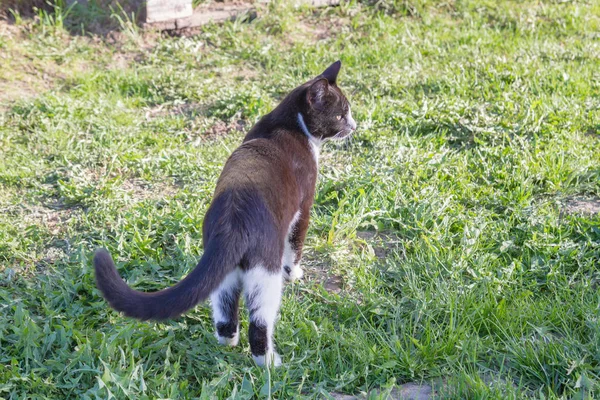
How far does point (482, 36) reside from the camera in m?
6.95

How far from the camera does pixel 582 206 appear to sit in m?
4.31

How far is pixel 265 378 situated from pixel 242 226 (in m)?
0.71

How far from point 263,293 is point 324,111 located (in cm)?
135

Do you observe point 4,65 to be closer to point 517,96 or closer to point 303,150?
point 303,150

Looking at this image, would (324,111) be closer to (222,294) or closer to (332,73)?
(332,73)

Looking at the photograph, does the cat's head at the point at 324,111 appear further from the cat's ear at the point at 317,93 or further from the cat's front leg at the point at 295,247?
the cat's front leg at the point at 295,247

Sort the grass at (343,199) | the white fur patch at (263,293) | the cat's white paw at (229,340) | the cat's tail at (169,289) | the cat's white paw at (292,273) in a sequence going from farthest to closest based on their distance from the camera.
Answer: the cat's white paw at (292,273)
the cat's white paw at (229,340)
the grass at (343,199)
the white fur patch at (263,293)
the cat's tail at (169,289)

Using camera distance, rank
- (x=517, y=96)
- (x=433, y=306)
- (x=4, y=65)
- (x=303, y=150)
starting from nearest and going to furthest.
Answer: (x=433, y=306) < (x=303, y=150) < (x=517, y=96) < (x=4, y=65)

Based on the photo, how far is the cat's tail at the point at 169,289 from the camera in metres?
2.52

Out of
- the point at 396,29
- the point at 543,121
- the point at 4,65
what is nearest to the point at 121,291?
the point at 543,121

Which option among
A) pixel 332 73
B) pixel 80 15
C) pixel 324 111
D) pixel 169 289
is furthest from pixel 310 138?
pixel 80 15

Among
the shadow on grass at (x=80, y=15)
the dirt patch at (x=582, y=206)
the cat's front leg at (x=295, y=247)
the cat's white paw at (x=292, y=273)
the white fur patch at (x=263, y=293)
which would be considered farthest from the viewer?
the shadow on grass at (x=80, y=15)

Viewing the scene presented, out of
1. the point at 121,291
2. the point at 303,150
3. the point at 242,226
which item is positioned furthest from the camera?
the point at 303,150

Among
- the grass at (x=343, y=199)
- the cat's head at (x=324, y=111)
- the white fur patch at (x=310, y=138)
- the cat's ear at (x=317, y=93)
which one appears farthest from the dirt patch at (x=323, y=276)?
the cat's ear at (x=317, y=93)
